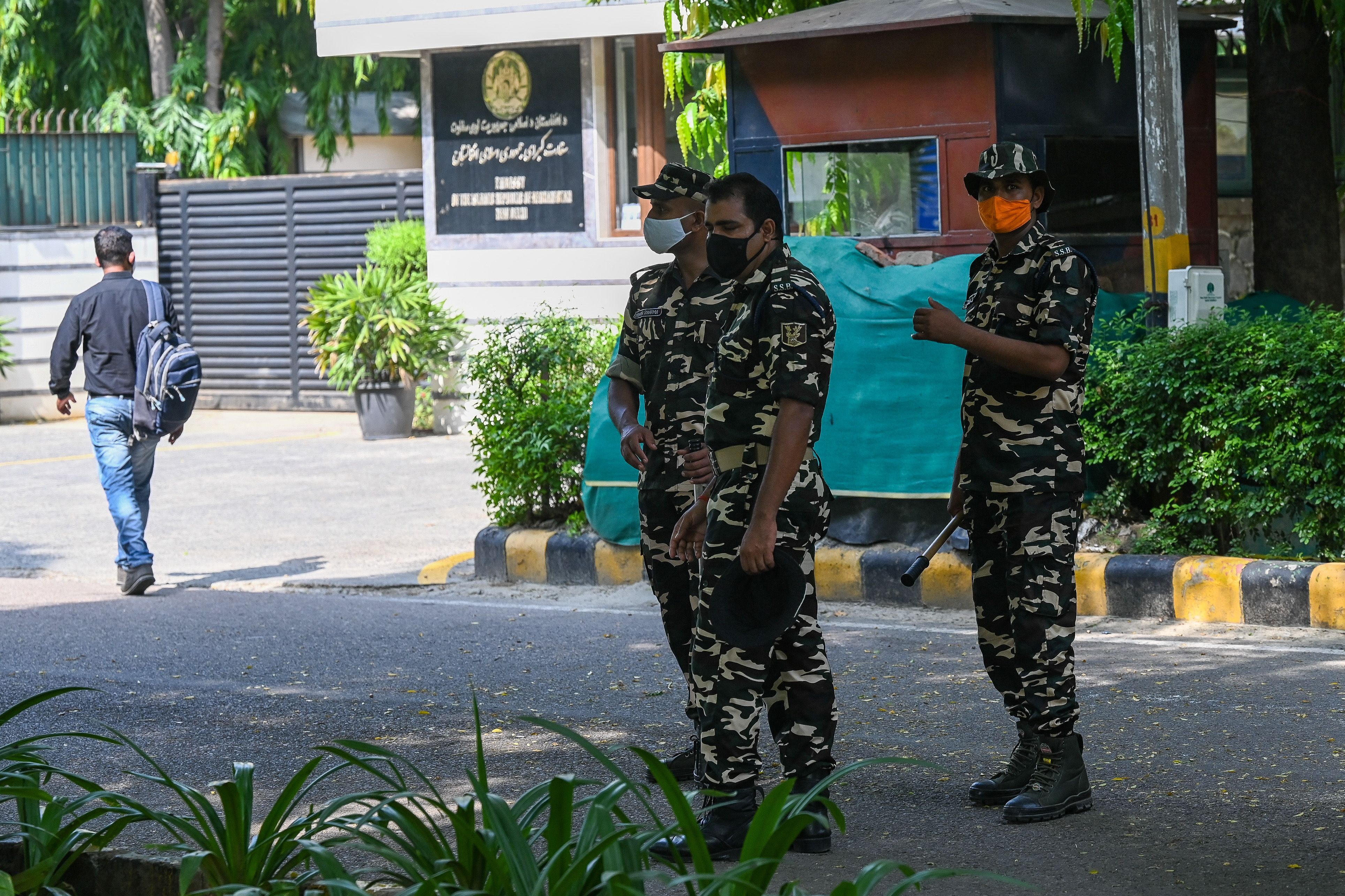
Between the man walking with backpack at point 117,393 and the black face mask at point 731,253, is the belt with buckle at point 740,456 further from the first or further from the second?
the man walking with backpack at point 117,393

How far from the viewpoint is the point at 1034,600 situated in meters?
4.85

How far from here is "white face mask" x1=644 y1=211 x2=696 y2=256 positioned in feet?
17.2

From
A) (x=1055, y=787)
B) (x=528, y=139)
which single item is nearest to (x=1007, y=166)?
(x=1055, y=787)

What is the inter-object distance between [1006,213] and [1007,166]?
129 mm

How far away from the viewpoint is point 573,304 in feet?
52.5

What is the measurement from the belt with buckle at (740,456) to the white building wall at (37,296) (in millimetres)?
14679

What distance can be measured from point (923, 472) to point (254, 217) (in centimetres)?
1192

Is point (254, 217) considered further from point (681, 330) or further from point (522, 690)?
point (681, 330)

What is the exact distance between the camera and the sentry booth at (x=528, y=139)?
1574cm

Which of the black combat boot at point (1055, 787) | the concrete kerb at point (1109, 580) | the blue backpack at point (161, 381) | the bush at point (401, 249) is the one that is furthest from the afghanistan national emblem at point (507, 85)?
the black combat boot at point (1055, 787)

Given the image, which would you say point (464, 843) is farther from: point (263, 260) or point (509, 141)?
point (263, 260)

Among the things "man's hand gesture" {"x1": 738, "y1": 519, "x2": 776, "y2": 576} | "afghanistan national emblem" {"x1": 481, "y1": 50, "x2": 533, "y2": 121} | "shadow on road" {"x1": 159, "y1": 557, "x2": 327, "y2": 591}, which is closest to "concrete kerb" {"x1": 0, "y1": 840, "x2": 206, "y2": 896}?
"man's hand gesture" {"x1": 738, "y1": 519, "x2": 776, "y2": 576}

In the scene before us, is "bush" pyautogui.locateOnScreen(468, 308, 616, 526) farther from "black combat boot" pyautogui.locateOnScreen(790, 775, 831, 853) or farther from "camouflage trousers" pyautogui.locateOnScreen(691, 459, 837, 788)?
"black combat boot" pyautogui.locateOnScreen(790, 775, 831, 853)

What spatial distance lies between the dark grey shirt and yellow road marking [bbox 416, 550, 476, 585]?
1.82m
